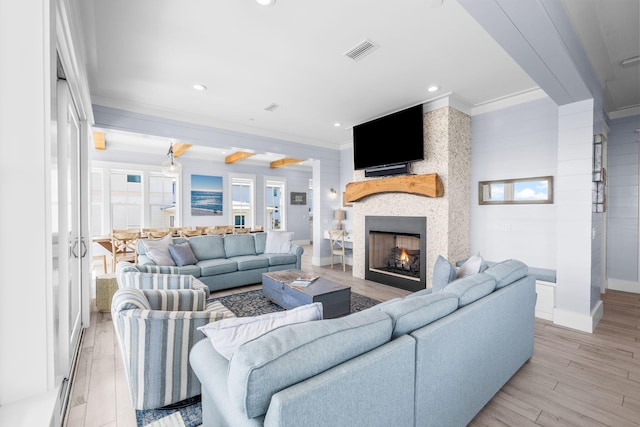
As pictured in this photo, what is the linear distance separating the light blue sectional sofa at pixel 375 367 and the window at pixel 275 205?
8.33 metres

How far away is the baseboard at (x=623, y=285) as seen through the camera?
4321 millimetres

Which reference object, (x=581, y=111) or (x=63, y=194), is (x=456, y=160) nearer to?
(x=581, y=111)

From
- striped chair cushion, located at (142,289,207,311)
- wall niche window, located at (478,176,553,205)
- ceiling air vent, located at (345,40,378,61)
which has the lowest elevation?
striped chair cushion, located at (142,289,207,311)

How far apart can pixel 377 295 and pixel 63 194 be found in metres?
3.89

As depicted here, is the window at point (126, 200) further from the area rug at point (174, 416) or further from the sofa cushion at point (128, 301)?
the area rug at point (174, 416)

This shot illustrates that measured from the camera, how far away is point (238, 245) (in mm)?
5262

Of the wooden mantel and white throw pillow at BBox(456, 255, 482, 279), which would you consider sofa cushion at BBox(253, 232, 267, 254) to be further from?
white throw pillow at BBox(456, 255, 482, 279)

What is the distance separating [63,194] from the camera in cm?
224

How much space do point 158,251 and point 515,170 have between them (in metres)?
5.38

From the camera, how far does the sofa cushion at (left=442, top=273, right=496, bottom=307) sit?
1.80 metres

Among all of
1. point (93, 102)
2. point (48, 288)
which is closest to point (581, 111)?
point (48, 288)

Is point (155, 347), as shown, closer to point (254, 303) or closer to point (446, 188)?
point (254, 303)

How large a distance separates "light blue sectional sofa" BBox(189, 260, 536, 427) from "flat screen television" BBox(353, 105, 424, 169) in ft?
9.26

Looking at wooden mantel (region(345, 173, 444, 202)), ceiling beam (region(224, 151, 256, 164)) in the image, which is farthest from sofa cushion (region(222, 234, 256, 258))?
ceiling beam (region(224, 151, 256, 164))
